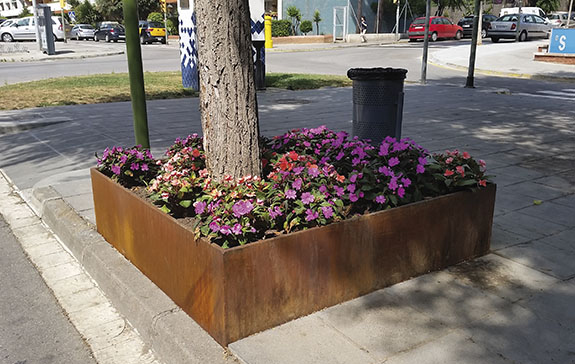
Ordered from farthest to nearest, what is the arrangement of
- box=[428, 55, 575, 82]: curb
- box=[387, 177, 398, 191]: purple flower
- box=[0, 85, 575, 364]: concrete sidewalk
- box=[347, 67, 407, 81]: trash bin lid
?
box=[428, 55, 575, 82]: curb → box=[347, 67, 407, 81]: trash bin lid → box=[387, 177, 398, 191]: purple flower → box=[0, 85, 575, 364]: concrete sidewalk

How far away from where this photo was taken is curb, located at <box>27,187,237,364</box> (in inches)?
116

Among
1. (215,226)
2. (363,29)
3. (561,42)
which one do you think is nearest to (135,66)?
(215,226)

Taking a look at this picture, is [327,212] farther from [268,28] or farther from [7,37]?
[7,37]

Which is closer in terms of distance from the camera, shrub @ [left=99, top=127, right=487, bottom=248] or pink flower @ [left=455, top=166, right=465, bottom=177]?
shrub @ [left=99, top=127, right=487, bottom=248]

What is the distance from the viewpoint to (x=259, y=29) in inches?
540

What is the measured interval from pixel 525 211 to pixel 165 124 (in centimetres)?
648

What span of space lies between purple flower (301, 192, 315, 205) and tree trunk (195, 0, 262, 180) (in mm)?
523

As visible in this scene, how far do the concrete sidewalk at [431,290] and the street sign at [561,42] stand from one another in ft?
54.7

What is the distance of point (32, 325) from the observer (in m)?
3.59

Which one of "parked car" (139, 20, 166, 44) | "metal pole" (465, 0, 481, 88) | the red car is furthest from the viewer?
"parked car" (139, 20, 166, 44)

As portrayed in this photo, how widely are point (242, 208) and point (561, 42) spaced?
78.7ft

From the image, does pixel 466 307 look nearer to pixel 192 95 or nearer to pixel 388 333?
pixel 388 333

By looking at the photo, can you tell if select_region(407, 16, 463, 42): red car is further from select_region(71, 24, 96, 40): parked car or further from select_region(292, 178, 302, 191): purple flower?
select_region(292, 178, 302, 191): purple flower

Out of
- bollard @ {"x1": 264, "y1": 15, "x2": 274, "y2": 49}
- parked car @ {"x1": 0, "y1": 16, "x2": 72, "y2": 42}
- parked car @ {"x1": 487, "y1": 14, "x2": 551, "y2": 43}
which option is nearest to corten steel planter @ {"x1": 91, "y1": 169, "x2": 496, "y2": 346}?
bollard @ {"x1": 264, "y1": 15, "x2": 274, "y2": 49}
